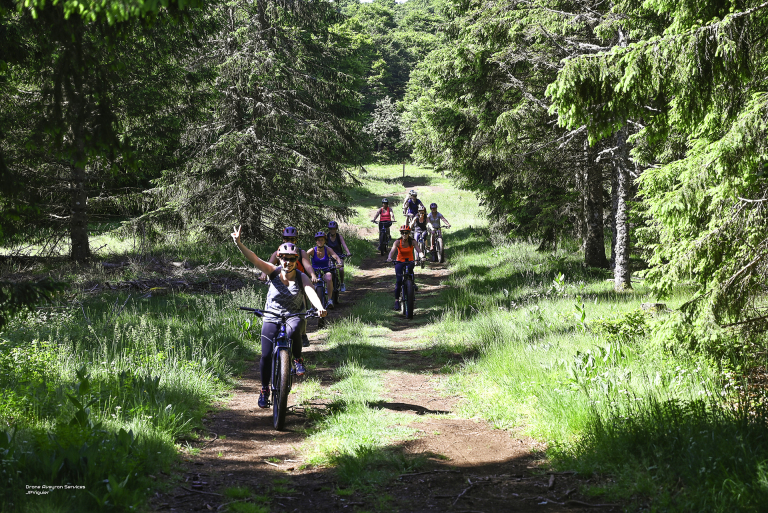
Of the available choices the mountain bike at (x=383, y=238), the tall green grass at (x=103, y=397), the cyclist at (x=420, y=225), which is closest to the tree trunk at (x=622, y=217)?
the cyclist at (x=420, y=225)

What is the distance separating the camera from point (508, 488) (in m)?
4.43

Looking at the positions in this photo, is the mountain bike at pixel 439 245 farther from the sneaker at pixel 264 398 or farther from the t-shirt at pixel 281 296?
the sneaker at pixel 264 398

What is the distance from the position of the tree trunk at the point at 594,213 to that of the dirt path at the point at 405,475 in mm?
8463

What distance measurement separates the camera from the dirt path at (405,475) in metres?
4.20

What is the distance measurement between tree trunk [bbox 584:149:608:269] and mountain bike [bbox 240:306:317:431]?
965 centimetres

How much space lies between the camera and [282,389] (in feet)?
19.9

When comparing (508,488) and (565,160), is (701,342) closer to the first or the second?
(508,488)

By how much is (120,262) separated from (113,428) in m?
11.9

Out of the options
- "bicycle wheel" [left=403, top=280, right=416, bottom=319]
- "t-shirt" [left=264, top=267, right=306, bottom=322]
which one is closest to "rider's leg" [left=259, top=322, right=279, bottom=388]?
"t-shirt" [left=264, top=267, right=306, bottom=322]

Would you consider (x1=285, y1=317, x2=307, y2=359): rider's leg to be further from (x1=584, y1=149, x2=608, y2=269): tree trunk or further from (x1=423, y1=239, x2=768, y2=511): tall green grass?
(x1=584, y1=149, x2=608, y2=269): tree trunk

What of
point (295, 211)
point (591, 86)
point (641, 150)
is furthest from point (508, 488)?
point (295, 211)

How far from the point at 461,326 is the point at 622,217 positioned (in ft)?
14.4

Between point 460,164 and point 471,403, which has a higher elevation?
point 460,164

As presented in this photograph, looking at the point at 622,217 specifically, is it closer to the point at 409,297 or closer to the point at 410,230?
the point at 410,230
